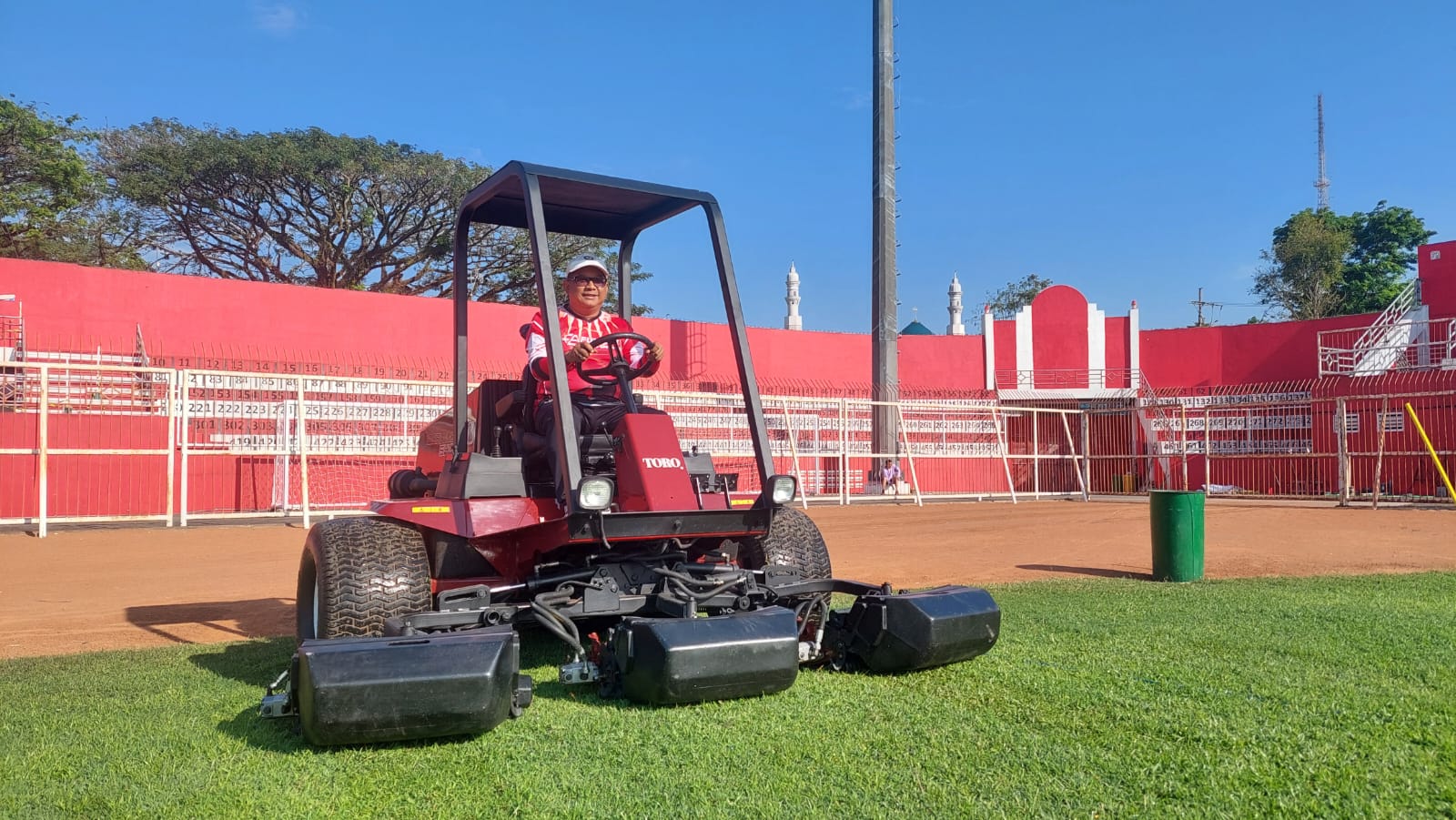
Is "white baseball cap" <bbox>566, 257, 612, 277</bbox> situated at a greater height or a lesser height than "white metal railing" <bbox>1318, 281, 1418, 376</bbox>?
lesser

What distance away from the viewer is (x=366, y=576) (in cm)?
440

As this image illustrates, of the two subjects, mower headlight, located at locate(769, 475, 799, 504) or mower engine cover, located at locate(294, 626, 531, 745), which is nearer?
mower engine cover, located at locate(294, 626, 531, 745)

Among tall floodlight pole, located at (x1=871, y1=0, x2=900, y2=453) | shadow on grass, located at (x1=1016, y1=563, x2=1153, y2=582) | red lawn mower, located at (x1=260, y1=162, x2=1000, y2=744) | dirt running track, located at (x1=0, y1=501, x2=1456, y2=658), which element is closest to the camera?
red lawn mower, located at (x1=260, y1=162, x2=1000, y2=744)

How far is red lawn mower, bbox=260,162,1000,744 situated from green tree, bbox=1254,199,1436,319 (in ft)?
154

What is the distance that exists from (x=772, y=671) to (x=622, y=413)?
1463mm

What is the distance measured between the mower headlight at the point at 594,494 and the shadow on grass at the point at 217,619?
127 inches

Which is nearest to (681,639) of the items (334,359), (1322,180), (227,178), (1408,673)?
(1408,673)

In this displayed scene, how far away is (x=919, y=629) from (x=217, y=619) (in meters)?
5.06

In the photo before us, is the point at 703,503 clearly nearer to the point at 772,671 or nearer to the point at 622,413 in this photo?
the point at 622,413

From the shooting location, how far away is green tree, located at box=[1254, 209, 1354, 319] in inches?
1750

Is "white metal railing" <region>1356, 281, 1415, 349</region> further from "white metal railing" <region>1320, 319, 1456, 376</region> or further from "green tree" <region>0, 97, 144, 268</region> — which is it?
"green tree" <region>0, 97, 144, 268</region>

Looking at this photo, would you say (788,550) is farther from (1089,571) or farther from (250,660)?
(1089,571)

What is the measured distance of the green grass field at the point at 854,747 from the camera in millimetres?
2879

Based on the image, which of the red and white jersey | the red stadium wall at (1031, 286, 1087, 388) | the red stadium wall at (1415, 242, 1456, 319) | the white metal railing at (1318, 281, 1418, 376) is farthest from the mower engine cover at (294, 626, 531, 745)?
the red stadium wall at (1415, 242, 1456, 319)
